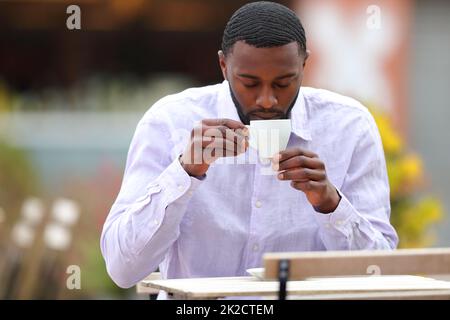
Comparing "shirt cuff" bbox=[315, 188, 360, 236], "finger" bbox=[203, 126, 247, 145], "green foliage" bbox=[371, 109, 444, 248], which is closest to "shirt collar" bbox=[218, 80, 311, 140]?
"shirt cuff" bbox=[315, 188, 360, 236]

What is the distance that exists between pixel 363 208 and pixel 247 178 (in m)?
0.34

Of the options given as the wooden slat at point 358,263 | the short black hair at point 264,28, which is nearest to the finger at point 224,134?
the short black hair at point 264,28

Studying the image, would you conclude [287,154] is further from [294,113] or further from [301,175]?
[294,113]

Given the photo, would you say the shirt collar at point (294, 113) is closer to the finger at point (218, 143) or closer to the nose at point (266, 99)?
the nose at point (266, 99)

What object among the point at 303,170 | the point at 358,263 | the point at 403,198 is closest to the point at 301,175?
the point at 303,170

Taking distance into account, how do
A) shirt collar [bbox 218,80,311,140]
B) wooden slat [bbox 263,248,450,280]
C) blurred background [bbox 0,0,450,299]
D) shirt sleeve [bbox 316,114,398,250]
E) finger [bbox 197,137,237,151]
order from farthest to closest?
blurred background [bbox 0,0,450,299] < shirt collar [bbox 218,80,311,140] < shirt sleeve [bbox 316,114,398,250] < finger [bbox 197,137,237,151] < wooden slat [bbox 263,248,450,280]

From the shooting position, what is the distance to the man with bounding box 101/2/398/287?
269cm

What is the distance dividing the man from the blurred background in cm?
286

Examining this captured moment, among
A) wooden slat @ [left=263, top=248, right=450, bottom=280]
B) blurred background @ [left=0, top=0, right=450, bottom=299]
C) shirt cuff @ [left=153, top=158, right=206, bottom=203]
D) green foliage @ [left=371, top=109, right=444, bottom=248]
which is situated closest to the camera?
wooden slat @ [left=263, top=248, right=450, bottom=280]

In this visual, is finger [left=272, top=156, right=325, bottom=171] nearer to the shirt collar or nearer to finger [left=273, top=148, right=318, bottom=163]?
finger [left=273, top=148, right=318, bottom=163]

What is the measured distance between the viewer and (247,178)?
9.68 feet

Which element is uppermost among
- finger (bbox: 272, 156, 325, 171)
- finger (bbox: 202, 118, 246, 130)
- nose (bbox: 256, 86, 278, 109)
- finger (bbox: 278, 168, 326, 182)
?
nose (bbox: 256, 86, 278, 109)

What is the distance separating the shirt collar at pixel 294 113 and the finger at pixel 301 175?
36 centimetres

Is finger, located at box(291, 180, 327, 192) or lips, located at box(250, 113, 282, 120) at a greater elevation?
lips, located at box(250, 113, 282, 120)
